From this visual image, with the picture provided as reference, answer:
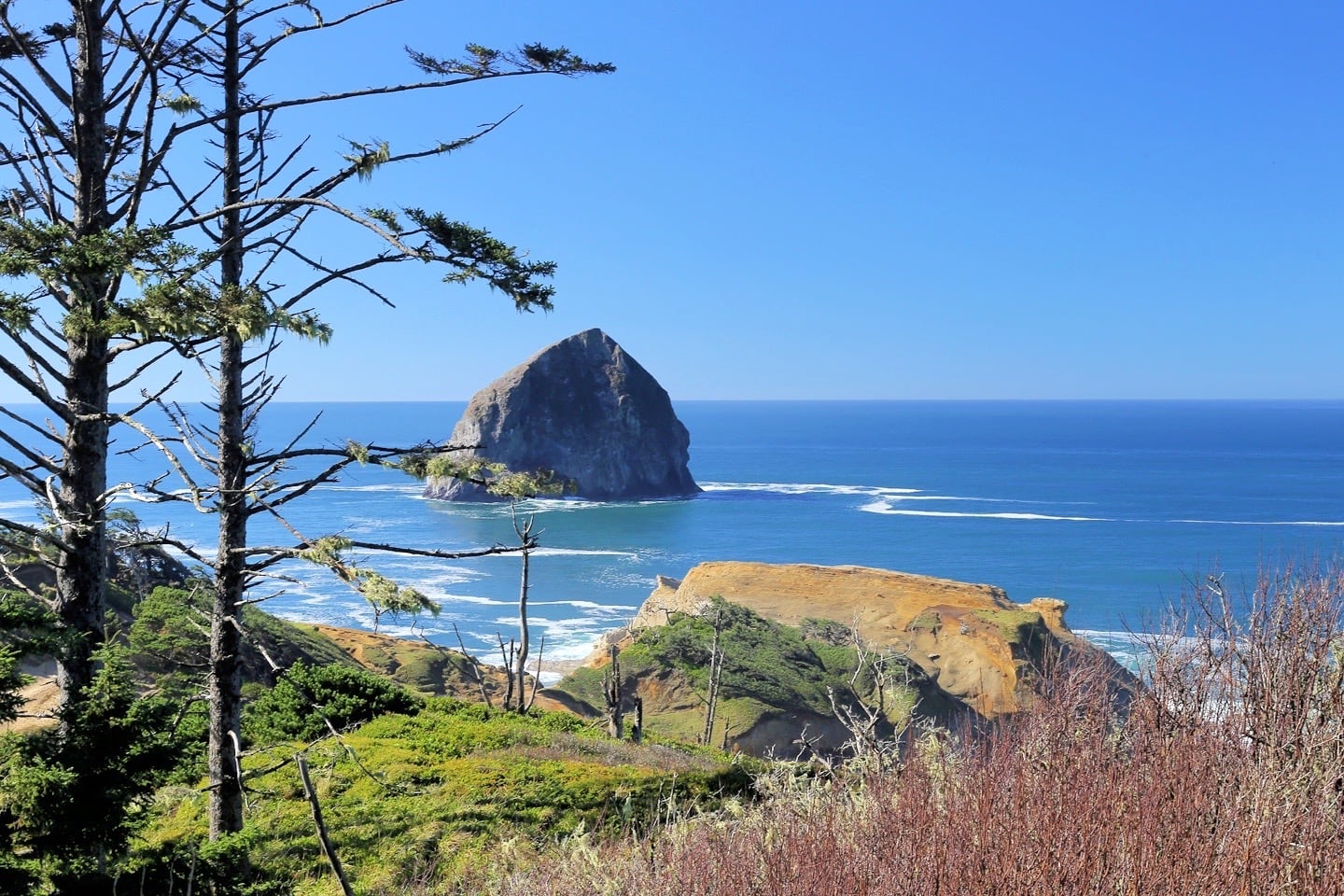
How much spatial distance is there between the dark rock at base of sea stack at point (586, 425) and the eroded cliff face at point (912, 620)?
5445cm

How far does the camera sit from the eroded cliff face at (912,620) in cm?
3831

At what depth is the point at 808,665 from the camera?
39625 millimetres

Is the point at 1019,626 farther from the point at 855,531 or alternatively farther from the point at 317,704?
the point at 855,531

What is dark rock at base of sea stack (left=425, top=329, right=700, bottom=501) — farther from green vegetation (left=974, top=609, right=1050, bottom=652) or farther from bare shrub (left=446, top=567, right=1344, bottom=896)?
bare shrub (left=446, top=567, right=1344, bottom=896)

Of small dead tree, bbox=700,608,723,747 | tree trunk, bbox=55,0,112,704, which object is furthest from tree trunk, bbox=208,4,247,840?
small dead tree, bbox=700,608,723,747

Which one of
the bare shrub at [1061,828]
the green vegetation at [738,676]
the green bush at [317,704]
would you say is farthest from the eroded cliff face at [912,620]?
the bare shrub at [1061,828]

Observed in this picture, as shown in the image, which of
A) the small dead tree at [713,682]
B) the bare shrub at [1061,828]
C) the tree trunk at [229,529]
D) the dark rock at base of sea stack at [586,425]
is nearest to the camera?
the bare shrub at [1061,828]

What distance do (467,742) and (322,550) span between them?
912 cm

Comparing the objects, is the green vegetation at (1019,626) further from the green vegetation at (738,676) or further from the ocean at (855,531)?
the green vegetation at (738,676)

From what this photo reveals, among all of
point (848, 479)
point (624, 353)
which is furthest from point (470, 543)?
point (848, 479)

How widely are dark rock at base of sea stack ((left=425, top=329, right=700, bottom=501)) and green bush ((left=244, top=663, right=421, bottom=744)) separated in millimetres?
94005

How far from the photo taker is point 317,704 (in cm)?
1403

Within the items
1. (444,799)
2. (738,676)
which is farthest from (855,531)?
(444,799)

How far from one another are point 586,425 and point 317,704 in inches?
4097
